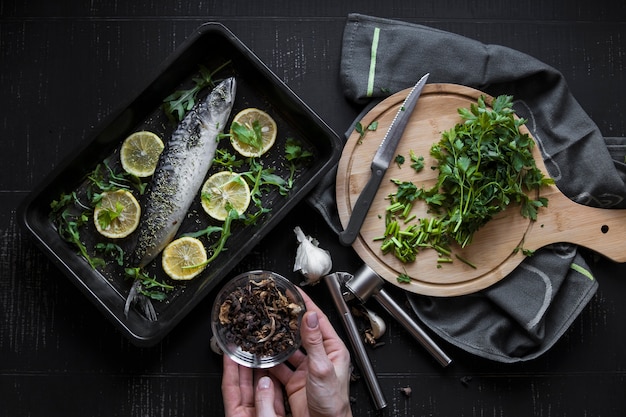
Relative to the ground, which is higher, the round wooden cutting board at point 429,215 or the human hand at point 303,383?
the round wooden cutting board at point 429,215

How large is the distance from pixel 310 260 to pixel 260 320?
275mm

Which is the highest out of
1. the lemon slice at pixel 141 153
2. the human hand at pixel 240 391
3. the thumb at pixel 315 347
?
the lemon slice at pixel 141 153

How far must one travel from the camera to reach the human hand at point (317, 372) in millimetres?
1836

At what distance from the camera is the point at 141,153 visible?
7.07 ft

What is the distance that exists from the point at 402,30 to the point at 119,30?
1012 millimetres

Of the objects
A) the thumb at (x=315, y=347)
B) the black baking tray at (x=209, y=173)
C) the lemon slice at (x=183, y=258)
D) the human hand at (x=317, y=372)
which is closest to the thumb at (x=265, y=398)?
the human hand at (x=317, y=372)

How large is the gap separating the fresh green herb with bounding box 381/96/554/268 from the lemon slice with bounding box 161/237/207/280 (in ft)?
2.07

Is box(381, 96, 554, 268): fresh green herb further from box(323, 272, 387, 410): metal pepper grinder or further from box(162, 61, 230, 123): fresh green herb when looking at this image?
box(162, 61, 230, 123): fresh green herb

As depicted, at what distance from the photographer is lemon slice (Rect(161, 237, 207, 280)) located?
2125 mm

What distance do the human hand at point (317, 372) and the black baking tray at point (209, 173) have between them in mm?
338

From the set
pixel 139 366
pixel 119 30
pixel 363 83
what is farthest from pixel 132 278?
pixel 363 83

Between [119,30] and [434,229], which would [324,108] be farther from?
[119,30]

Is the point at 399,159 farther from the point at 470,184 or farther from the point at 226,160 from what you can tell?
the point at 226,160

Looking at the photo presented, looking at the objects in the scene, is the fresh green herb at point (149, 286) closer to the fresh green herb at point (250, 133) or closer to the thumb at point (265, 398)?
the thumb at point (265, 398)
